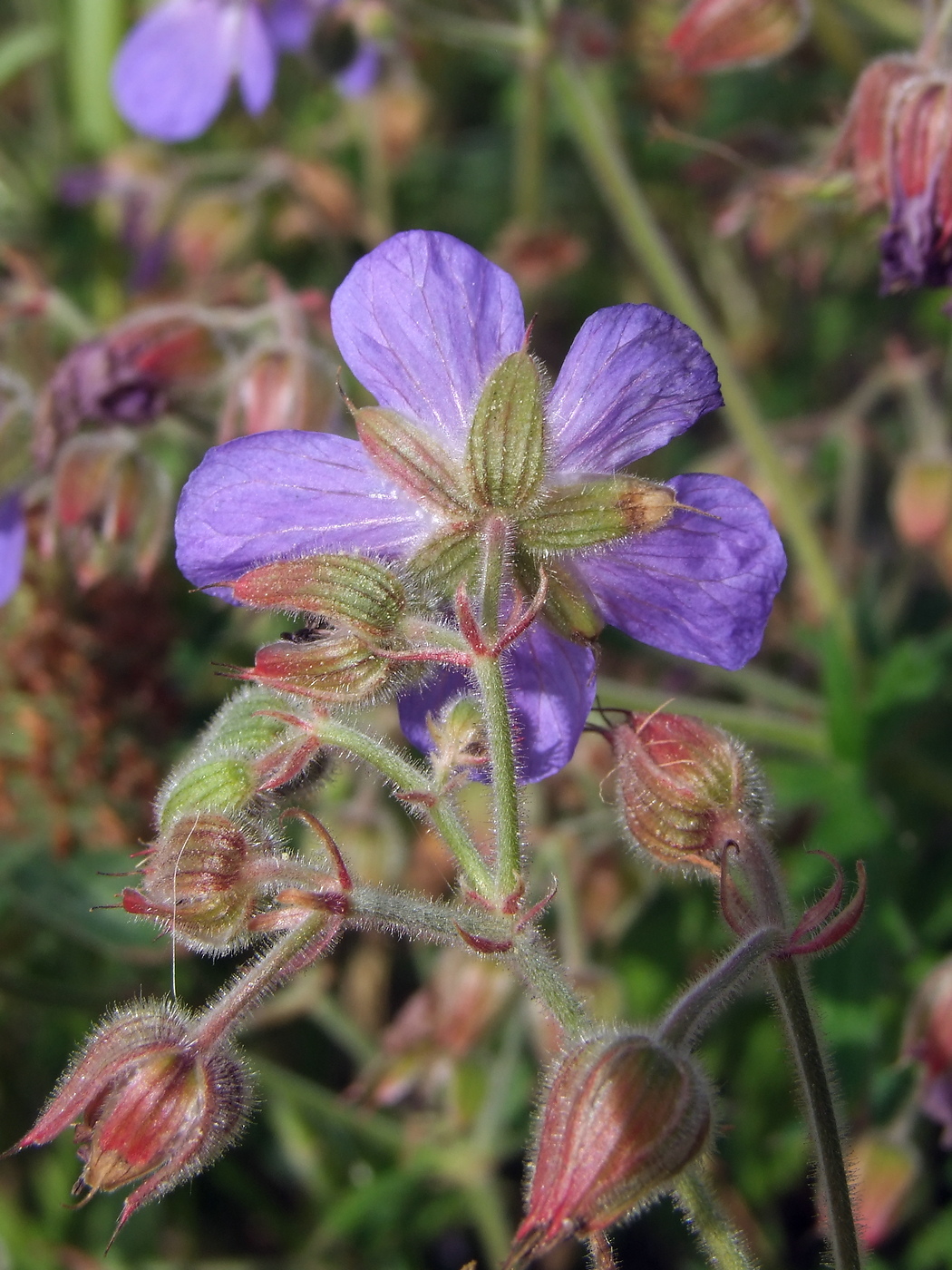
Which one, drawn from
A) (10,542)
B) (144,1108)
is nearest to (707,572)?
(144,1108)

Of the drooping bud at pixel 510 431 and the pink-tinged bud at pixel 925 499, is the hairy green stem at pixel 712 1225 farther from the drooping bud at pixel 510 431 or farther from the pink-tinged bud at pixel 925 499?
the pink-tinged bud at pixel 925 499

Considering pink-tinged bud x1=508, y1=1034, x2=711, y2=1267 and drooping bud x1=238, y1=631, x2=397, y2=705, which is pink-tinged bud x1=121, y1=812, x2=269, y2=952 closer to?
drooping bud x1=238, y1=631, x2=397, y2=705

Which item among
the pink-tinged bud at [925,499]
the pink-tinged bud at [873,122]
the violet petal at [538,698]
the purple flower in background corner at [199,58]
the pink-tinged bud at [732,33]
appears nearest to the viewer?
the violet petal at [538,698]

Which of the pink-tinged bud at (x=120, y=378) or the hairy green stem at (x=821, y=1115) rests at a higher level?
the pink-tinged bud at (x=120, y=378)

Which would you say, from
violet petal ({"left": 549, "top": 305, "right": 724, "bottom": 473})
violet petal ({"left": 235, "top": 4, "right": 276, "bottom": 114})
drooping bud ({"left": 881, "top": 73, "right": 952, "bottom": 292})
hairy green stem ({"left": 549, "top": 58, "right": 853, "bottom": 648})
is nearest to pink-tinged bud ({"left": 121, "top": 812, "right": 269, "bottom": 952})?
violet petal ({"left": 549, "top": 305, "right": 724, "bottom": 473})

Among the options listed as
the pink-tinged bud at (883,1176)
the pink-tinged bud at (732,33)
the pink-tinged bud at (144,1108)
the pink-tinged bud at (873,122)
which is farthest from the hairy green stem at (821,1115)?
the pink-tinged bud at (732,33)

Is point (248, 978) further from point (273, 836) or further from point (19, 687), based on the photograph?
point (19, 687)

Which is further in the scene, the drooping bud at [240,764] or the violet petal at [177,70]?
the violet petal at [177,70]
